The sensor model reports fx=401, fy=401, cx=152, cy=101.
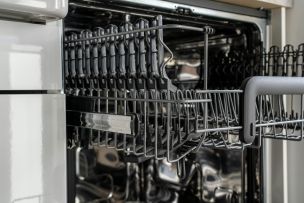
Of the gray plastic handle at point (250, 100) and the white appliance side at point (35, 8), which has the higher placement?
the white appliance side at point (35, 8)

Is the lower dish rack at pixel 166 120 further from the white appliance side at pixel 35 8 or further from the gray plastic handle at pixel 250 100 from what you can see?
the white appliance side at pixel 35 8

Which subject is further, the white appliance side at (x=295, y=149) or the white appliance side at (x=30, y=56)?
the white appliance side at (x=295, y=149)

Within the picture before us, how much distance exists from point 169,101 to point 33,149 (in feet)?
0.82

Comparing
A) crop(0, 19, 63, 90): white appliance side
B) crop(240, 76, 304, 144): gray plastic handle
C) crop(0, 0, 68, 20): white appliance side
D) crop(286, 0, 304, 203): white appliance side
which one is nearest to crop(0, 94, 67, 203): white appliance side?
crop(0, 19, 63, 90): white appliance side

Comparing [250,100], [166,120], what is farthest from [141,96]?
[250,100]

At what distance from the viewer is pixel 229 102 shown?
2.79ft

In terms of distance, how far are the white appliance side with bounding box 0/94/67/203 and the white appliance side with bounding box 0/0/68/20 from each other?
130 millimetres

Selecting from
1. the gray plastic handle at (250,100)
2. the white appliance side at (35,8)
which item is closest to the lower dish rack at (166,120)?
the gray plastic handle at (250,100)

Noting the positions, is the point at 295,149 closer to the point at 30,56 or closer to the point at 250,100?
the point at 250,100

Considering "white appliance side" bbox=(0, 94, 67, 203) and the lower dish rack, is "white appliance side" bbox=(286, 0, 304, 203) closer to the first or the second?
the lower dish rack

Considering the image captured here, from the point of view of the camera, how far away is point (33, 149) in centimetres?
65

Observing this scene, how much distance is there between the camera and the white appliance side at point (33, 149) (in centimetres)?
63

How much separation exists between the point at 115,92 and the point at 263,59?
530mm

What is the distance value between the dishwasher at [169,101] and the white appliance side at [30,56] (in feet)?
0.19
